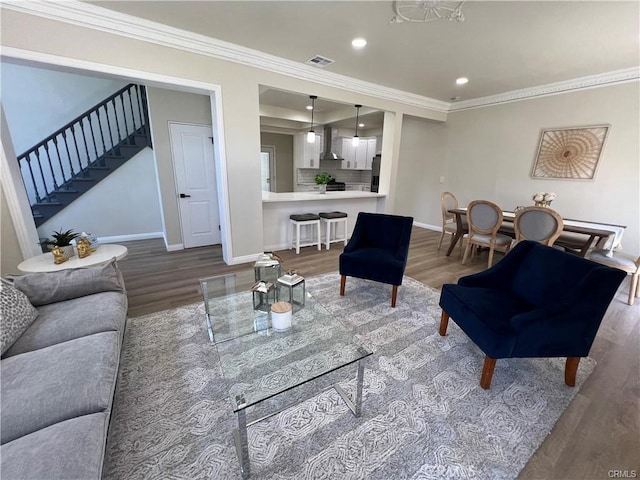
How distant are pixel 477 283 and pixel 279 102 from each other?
16.0ft

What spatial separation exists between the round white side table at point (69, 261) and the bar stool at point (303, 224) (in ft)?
7.48

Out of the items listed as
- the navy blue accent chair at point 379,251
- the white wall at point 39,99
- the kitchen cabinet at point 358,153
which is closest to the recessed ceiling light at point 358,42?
the navy blue accent chair at point 379,251

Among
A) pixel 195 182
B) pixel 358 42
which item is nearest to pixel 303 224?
pixel 195 182

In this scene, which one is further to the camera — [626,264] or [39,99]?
[39,99]

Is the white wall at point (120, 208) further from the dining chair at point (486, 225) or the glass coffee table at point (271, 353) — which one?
the dining chair at point (486, 225)

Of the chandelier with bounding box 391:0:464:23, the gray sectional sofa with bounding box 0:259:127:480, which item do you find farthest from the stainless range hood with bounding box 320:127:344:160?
the gray sectional sofa with bounding box 0:259:127:480

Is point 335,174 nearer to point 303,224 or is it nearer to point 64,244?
point 303,224

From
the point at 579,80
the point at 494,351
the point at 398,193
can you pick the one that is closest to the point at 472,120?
the point at 579,80

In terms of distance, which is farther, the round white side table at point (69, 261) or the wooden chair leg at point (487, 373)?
the round white side table at point (69, 261)

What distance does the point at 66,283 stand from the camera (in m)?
1.77

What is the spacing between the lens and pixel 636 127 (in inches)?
134

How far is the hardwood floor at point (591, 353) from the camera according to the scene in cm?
130

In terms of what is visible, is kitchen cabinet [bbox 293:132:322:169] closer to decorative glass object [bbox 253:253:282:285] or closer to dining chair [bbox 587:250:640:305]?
decorative glass object [bbox 253:253:282:285]

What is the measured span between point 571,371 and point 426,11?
291 centimetres
